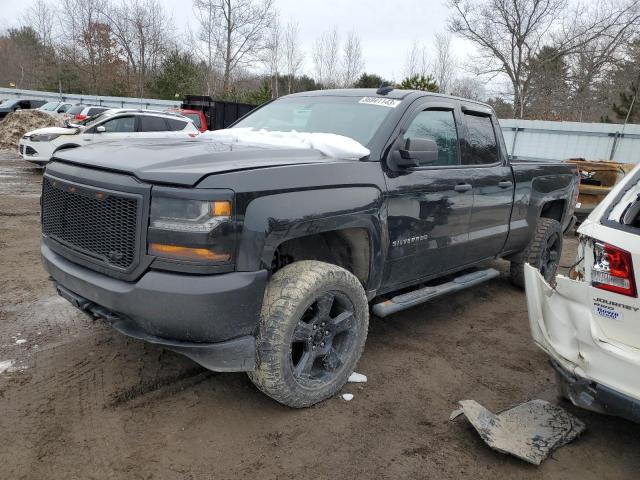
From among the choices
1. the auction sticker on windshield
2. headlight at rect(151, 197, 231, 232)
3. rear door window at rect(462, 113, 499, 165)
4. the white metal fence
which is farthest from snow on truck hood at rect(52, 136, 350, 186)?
the white metal fence

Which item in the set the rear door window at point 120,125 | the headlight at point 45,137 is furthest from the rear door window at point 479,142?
the headlight at point 45,137

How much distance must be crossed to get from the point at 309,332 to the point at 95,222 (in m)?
1.32

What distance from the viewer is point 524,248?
523cm

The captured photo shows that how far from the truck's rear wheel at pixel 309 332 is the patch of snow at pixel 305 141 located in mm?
747

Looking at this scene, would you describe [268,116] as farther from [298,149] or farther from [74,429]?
[74,429]

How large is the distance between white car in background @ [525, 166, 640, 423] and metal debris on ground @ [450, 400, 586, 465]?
29 cm

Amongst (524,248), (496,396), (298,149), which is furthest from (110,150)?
(524,248)

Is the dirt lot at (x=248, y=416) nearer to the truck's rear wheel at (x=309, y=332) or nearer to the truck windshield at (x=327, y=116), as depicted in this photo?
the truck's rear wheel at (x=309, y=332)

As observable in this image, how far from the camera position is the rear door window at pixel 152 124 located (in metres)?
12.2

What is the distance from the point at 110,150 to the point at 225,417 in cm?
169

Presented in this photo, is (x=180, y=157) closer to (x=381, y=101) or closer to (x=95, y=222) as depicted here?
(x=95, y=222)

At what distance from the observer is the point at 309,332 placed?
2877mm

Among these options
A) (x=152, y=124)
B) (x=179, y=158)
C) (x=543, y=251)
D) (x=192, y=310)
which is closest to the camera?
(x=192, y=310)

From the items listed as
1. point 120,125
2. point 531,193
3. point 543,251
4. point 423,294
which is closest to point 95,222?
point 423,294
